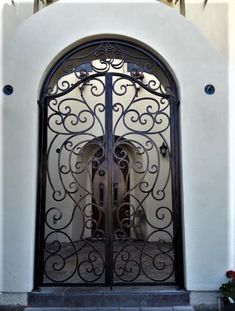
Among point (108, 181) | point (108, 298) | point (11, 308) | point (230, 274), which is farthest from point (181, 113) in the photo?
point (11, 308)

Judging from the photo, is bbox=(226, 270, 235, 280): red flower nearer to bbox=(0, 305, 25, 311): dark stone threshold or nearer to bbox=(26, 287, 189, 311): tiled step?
bbox=(26, 287, 189, 311): tiled step

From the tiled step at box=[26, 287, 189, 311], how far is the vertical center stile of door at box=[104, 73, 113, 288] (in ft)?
0.79

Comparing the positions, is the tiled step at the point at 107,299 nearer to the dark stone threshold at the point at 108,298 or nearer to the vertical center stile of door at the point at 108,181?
the dark stone threshold at the point at 108,298

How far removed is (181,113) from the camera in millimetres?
4770

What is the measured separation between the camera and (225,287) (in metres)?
4.38

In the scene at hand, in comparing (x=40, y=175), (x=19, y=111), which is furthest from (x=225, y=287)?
(x=19, y=111)

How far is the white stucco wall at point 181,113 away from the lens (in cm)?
456

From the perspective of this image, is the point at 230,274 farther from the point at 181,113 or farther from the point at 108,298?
the point at 181,113

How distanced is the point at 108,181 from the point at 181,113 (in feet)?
4.39

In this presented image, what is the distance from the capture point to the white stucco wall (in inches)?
180

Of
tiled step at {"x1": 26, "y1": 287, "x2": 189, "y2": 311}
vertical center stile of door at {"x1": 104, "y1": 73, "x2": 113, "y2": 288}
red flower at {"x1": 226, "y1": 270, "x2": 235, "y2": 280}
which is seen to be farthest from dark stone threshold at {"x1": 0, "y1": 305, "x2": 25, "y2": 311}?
red flower at {"x1": 226, "y1": 270, "x2": 235, "y2": 280}

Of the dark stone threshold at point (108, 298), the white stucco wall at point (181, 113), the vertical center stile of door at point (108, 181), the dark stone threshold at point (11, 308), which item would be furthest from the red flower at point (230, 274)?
the dark stone threshold at point (11, 308)

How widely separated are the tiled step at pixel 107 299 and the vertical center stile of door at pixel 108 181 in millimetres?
240

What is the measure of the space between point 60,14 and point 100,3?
0.57 meters
